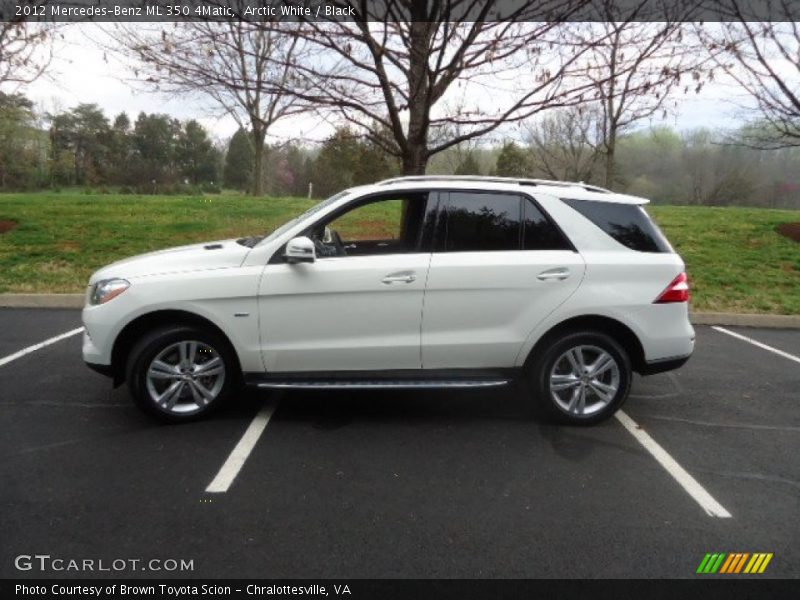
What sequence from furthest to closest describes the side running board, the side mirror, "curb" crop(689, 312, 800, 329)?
"curb" crop(689, 312, 800, 329)
the side running board
the side mirror

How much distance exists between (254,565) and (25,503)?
1.41 meters

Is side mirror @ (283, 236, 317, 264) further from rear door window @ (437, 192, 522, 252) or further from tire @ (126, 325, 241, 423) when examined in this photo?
rear door window @ (437, 192, 522, 252)

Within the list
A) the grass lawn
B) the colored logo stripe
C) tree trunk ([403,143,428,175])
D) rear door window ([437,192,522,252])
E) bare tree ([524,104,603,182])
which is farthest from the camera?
bare tree ([524,104,603,182])

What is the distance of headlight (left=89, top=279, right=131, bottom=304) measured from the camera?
3.90 metres

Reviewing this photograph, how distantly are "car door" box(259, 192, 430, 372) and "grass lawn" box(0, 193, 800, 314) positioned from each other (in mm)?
2995

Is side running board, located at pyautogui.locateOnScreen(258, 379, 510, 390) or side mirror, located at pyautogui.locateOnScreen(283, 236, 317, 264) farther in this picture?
side running board, located at pyautogui.locateOnScreen(258, 379, 510, 390)

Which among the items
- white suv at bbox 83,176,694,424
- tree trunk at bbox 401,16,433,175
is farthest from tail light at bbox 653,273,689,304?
tree trunk at bbox 401,16,433,175

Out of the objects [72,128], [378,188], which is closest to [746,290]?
[378,188]

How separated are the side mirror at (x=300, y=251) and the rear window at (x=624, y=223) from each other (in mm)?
1888

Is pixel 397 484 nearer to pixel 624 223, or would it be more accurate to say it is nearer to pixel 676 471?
pixel 676 471

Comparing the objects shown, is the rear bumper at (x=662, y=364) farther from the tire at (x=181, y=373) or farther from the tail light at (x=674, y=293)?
the tire at (x=181, y=373)

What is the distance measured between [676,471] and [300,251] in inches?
111

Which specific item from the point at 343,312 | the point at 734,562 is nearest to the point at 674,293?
the point at 734,562

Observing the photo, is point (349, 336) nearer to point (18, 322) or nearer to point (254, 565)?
point (254, 565)
